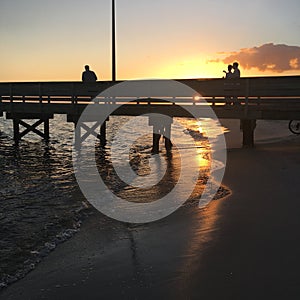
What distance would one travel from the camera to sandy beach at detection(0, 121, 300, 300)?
4605mm

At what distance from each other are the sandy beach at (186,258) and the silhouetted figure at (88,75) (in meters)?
10.6

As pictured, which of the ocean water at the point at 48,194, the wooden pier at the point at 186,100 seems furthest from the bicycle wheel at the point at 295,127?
the ocean water at the point at 48,194

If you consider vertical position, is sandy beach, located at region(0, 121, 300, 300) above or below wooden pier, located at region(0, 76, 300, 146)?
below

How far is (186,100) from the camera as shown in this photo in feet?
49.3

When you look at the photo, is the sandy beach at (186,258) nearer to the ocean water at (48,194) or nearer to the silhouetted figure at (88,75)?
the ocean water at (48,194)

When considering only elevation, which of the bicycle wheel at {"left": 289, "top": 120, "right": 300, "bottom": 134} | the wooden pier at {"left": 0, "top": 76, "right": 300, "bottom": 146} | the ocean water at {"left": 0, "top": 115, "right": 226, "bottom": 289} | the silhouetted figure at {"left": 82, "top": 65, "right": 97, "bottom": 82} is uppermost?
the silhouetted figure at {"left": 82, "top": 65, "right": 97, "bottom": 82}

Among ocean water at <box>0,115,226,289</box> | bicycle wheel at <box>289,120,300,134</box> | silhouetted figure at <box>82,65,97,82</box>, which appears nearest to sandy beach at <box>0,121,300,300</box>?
ocean water at <box>0,115,226,289</box>

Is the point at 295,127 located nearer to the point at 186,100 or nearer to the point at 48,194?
the point at 186,100

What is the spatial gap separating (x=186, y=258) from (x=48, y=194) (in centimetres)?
578

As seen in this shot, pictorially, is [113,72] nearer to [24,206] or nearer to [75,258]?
[24,206]

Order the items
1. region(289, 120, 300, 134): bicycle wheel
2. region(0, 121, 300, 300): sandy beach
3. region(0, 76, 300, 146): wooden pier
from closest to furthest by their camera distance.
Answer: region(0, 121, 300, 300): sandy beach → region(0, 76, 300, 146): wooden pier → region(289, 120, 300, 134): bicycle wheel

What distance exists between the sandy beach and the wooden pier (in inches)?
220

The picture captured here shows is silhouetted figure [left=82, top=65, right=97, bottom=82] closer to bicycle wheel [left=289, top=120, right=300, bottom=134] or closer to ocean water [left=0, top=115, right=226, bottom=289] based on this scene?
ocean water [left=0, top=115, right=226, bottom=289]

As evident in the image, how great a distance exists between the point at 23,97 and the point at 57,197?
1115 cm
